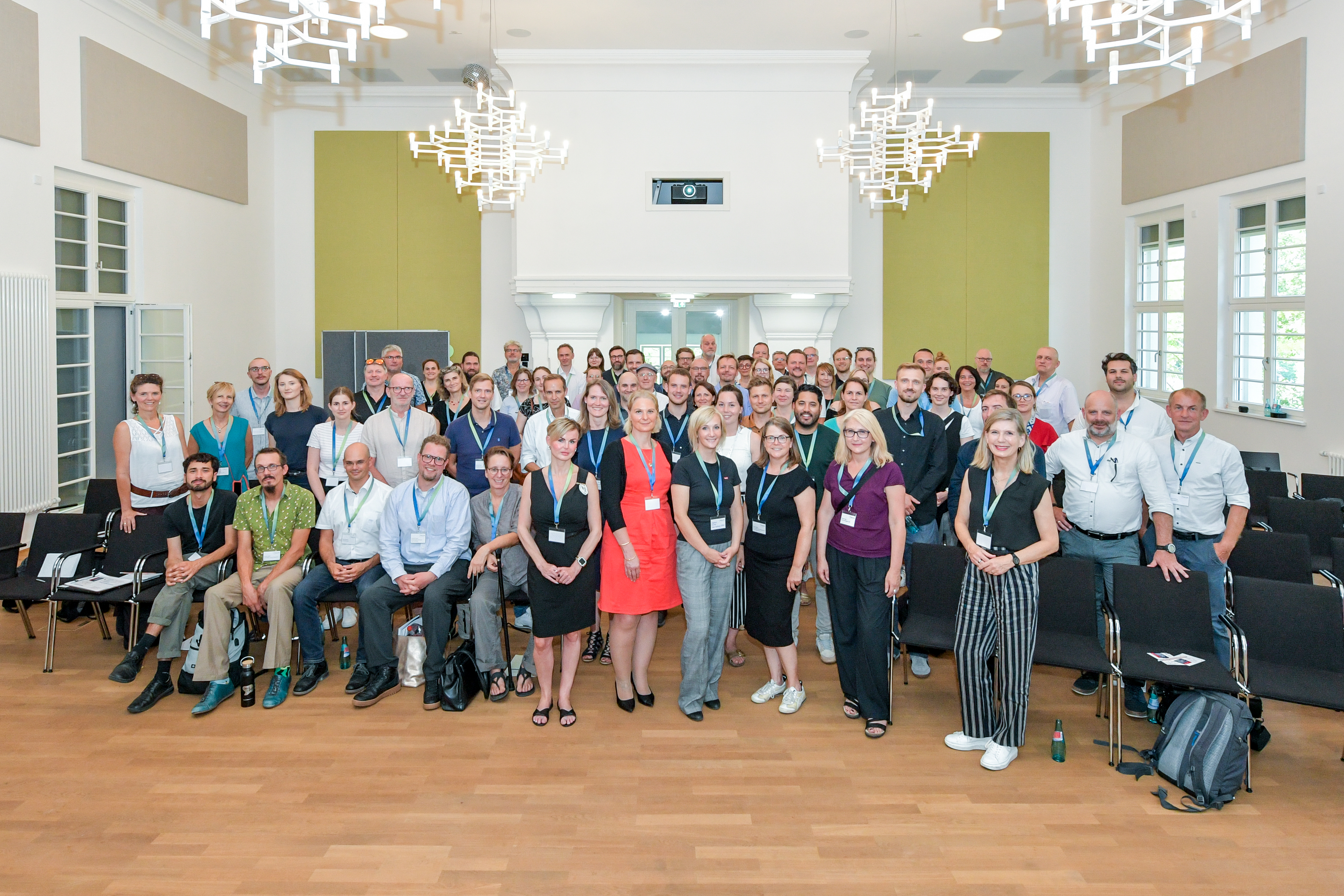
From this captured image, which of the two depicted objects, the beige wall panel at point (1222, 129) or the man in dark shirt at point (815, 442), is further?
the beige wall panel at point (1222, 129)

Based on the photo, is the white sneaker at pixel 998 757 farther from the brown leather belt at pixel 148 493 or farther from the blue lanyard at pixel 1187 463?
the brown leather belt at pixel 148 493

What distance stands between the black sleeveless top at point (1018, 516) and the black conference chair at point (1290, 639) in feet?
3.41

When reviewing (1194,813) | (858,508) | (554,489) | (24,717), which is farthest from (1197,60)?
(24,717)

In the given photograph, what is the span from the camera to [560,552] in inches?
174

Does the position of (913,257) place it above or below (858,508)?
above

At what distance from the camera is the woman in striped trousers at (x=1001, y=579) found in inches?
151

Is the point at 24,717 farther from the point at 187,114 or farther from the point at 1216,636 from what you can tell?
the point at 187,114

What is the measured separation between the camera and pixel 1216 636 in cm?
430

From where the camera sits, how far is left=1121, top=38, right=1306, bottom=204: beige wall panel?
26.1 feet

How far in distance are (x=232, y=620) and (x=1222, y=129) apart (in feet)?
32.8

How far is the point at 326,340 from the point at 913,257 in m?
7.90

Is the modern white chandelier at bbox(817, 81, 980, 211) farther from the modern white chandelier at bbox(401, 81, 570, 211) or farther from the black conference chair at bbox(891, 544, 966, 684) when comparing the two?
the black conference chair at bbox(891, 544, 966, 684)

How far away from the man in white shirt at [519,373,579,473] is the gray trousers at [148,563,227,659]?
2.00 m

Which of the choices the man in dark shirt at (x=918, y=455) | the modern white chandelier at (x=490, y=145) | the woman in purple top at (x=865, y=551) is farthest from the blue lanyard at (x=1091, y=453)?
the modern white chandelier at (x=490, y=145)
